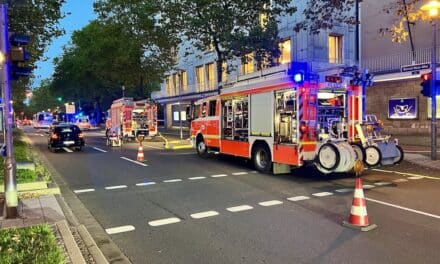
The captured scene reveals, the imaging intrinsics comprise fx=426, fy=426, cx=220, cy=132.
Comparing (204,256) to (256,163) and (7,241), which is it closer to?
(7,241)

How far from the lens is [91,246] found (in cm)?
582

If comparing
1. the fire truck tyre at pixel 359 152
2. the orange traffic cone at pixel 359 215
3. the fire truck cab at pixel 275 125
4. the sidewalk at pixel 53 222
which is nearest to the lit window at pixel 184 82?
the fire truck cab at pixel 275 125

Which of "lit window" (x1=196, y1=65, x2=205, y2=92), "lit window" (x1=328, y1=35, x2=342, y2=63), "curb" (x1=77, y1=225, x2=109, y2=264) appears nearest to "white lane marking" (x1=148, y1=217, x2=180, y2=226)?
"curb" (x1=77, y1=225, x2=109, y2=264)

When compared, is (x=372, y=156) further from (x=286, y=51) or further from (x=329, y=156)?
(x=286, y=51)

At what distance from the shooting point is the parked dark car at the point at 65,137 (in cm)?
2209

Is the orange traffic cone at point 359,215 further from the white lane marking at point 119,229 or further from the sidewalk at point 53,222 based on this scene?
the sidewalk at point 53,222

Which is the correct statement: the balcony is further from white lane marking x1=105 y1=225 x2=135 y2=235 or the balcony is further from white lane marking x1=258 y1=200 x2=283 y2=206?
white lane marking x1=105 y1=225 x2=135 y2=235

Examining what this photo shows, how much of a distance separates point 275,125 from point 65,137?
13.7 metres

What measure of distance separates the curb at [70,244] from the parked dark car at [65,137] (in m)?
16.3

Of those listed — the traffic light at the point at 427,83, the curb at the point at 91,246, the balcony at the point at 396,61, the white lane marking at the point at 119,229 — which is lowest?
the white lane marking at the point at 119,229

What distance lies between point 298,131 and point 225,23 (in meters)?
14.3

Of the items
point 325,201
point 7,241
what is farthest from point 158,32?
point 7,241

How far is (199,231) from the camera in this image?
6.73 meters

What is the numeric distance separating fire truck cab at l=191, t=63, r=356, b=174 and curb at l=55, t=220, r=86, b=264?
6.80m
